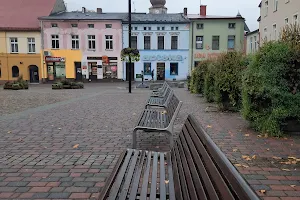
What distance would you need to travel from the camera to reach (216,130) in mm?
6488

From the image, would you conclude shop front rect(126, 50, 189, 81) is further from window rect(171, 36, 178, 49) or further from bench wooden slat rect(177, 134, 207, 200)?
bench wooden slat rect(177, 134, 207, 200)

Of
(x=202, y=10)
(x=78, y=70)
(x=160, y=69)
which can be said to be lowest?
(x=78, y=70)

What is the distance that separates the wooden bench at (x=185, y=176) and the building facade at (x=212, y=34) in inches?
1581

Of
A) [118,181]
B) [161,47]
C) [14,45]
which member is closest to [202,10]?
[161,47]

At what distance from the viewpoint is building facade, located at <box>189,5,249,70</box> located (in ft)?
139

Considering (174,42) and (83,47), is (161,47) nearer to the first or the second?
(174,42)

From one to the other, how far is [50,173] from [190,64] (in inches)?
1559

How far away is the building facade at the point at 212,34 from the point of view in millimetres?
42344

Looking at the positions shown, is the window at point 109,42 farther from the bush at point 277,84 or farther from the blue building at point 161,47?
the bush at point 277,84

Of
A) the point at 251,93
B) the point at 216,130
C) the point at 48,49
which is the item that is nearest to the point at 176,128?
the point at 216,130

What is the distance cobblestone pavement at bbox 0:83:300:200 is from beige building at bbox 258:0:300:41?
20.4 meters

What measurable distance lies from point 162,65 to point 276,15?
54.3 ft

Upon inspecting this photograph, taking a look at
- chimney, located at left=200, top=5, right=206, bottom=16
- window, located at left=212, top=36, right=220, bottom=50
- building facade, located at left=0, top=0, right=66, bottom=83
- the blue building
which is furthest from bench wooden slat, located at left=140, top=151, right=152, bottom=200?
chimney, located at left=200, top=5, right=206, bottom=16

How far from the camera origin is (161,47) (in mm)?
42062
